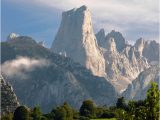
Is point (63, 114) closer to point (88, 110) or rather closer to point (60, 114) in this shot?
point (60, 114)

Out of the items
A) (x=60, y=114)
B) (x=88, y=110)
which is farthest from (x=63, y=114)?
(x=88, y=110)

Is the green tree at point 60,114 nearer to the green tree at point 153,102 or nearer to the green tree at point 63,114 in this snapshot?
the green tree at point 63,114

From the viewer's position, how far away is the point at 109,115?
13812 cm

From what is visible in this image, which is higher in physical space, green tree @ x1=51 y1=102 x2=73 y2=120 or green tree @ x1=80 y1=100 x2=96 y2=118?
green tree @ x1=80 y1=100 x2=96 y2=118

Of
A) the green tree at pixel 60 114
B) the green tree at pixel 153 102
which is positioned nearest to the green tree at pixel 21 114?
the green tree at pixel 60 114

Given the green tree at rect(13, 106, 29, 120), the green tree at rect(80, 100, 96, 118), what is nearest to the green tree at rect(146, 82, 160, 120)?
the green tree at rect(13, 106, 29, 120)

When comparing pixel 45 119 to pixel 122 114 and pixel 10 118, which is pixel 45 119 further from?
pixel 122 114

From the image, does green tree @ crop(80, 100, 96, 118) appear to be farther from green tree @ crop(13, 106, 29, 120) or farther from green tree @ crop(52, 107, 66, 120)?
green tree @ crop(13, 106, 29, 120)

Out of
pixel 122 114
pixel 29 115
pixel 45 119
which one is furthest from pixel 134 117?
pixel 29 115

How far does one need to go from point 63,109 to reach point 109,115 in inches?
592

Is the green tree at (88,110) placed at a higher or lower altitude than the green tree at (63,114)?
higher

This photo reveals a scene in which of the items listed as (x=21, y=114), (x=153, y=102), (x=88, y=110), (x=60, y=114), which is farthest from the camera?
(x=88, y=110)

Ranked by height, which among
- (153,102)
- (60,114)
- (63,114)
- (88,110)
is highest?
(88,110)

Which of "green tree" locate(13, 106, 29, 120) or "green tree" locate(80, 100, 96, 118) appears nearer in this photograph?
"green tree" locate(13, 106, 29, 120)
